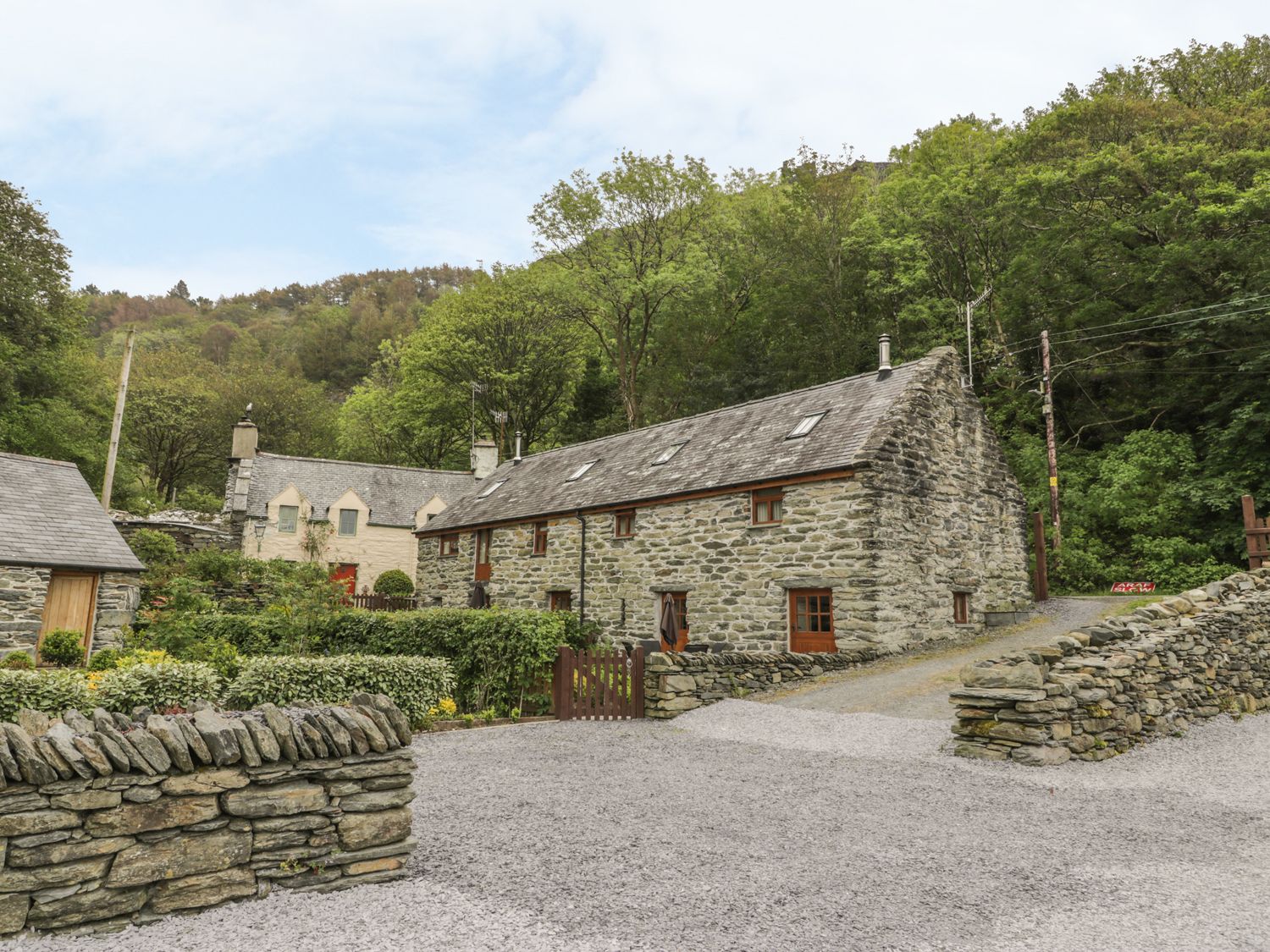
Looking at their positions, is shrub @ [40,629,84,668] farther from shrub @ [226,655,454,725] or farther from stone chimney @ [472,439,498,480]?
stone chimney @ [472,439,498,480]

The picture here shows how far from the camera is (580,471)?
26.2 meters

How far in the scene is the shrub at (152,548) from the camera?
2666cm

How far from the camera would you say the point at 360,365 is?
68.6 m

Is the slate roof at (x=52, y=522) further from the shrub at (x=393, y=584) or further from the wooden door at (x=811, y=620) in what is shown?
the wooden door at (x=811, y=620)

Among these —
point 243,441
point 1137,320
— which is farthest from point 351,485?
point 1137,320

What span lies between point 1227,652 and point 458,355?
39325mm

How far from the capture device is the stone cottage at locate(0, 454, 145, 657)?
57.0ft

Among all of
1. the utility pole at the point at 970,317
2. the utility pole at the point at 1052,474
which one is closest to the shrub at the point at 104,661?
the utility pole at the point at 1052,474

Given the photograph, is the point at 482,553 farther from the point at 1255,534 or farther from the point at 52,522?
the point at 1255,534

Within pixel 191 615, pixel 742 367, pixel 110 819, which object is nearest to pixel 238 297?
pixel 742 367

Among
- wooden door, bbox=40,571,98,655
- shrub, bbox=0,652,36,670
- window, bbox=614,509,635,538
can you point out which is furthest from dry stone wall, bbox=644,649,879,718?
wooden door, bbox=40,571,98,655

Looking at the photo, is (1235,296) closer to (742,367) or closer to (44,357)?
(742,367)

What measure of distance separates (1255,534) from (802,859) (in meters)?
14.7

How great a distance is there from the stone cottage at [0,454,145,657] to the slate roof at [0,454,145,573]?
2 cm
